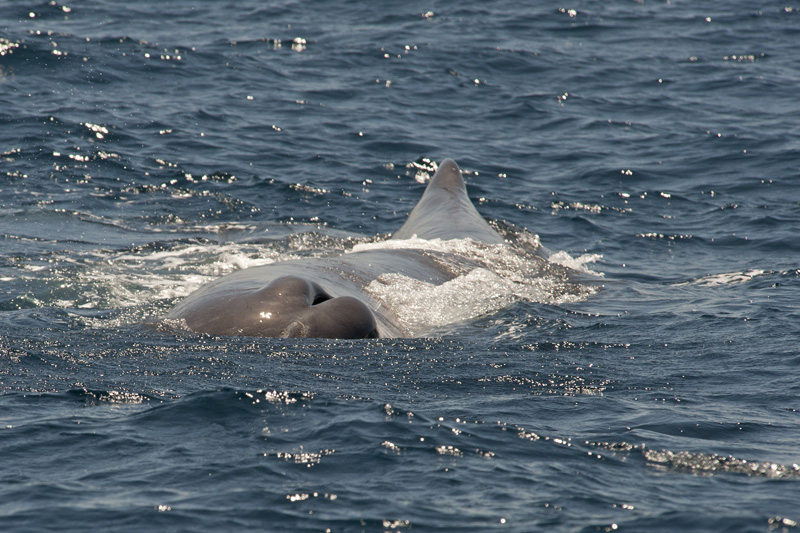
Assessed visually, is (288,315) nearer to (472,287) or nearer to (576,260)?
(472,287)

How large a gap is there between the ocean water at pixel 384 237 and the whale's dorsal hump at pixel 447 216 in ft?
2.84

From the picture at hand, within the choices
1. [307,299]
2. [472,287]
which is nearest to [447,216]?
[472,287]

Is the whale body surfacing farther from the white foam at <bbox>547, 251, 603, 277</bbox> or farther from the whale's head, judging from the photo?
the white foam at <bbox>547, 251, 603, 277</bbox>

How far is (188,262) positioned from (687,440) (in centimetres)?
843

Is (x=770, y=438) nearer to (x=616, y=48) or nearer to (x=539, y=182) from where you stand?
(x=539, y=182)

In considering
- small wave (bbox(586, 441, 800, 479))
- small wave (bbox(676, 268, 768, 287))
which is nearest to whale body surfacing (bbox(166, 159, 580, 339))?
small wave (bbox(676, 268, 768, 287))

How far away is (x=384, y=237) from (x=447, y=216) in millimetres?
1210

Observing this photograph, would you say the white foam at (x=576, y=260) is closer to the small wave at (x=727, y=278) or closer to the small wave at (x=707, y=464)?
the small wave at (x=727, y=278)

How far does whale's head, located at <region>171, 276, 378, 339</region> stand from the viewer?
28.3 feet

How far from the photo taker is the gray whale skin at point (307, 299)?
8.67m

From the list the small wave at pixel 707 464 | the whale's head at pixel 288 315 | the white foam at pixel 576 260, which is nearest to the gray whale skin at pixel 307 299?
the whale's head at pixel 288 315

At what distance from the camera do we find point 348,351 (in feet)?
27.6

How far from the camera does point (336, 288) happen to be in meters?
10.0

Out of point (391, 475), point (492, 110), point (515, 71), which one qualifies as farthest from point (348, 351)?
point (515, 71)
